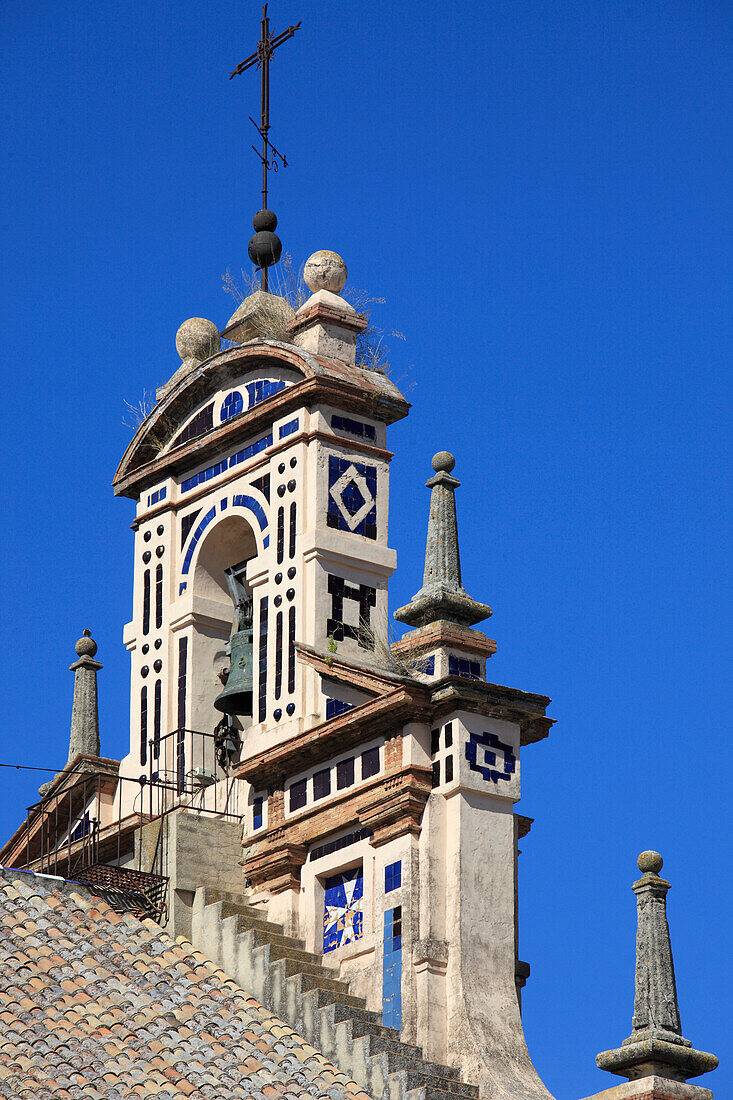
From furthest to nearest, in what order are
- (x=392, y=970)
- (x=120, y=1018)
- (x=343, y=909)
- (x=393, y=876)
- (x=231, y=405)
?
(x=231, y=405), (x=343, y=909), (x=393, y=876), (x=392, y=970), (x=120, y=1018)

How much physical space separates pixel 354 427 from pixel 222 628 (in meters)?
3.31

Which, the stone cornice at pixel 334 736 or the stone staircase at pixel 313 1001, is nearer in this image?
the stone staircase at pixel 313 1001

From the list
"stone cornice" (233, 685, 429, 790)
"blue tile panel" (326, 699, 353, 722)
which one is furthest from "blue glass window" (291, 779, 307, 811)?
"blue tile panel" (326, 699, 353, 722)

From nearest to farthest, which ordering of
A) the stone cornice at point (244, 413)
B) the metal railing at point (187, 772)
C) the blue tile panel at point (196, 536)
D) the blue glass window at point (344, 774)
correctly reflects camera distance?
the blue glass window at point (344, 774) → the stone cornice at point (244, 413) → the metal railing at point (187, 772) → the blue tile panel at point (196, 536)

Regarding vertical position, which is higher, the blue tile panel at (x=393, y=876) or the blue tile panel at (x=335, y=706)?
the blue tile panel at (x=335, y=706)

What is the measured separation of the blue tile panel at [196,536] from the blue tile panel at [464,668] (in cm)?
543

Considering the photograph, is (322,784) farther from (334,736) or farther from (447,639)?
(447,639)

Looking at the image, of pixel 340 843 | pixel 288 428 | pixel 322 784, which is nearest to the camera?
pixel 340 843

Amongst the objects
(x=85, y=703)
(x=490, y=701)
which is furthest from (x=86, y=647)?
(x=490, y=701)

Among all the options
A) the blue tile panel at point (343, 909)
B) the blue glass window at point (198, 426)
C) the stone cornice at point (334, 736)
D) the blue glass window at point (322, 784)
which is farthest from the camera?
the blue glass window at point (198, 426)

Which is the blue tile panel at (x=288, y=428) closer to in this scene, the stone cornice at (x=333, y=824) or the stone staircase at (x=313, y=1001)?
the stone cornice at (x=333, y=824)

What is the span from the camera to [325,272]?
105ft

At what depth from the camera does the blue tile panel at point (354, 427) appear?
31.3 meters

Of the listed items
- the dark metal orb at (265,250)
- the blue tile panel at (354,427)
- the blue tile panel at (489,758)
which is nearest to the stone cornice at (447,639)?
the blue tile panel at (489,758)
